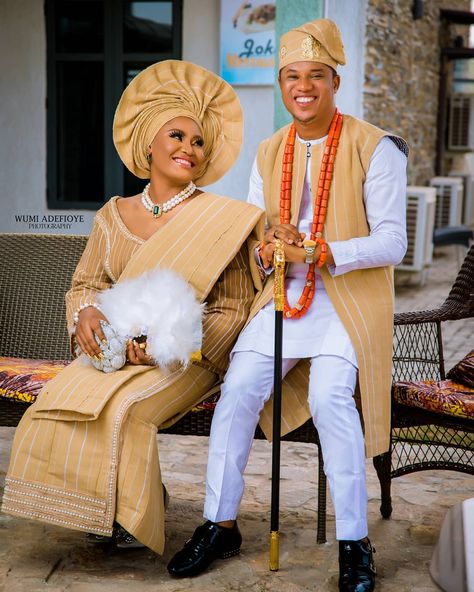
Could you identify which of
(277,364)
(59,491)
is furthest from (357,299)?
(59,491)

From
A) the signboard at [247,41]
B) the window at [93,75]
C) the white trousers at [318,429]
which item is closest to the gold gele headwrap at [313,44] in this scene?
the white trousers at [318,429]

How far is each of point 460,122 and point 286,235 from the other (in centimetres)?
1296

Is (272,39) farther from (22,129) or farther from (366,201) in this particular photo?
(366,201)

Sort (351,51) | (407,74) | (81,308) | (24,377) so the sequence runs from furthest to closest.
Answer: (407,74) → (351,51) → (24,377) → (81,308)

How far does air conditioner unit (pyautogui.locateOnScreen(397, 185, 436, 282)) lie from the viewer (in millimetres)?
10867

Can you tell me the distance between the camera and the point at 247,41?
8.34 m

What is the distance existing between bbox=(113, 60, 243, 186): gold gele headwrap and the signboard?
4546 mm

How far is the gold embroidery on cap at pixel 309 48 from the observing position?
348cm

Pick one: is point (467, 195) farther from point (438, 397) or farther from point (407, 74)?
point (438, 397)

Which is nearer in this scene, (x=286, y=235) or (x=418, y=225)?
(x=286, y=235)

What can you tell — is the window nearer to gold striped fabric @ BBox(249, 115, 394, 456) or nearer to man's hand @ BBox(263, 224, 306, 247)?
gold striped fabric @ BBox(249, 115, 394, 456)

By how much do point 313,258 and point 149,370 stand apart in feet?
2.28

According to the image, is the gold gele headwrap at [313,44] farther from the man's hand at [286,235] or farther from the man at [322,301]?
the man's hand at [286,235]

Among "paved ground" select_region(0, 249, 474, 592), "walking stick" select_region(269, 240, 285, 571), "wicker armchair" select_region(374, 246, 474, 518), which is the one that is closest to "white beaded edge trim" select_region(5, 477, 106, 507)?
"paved ground" select_region(0, 249, 474, 592)
